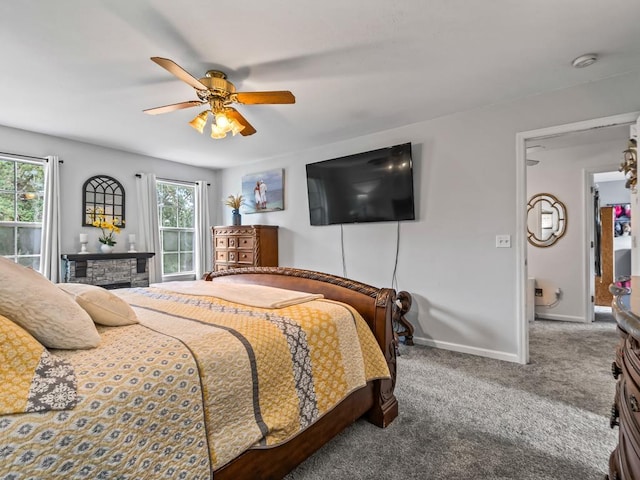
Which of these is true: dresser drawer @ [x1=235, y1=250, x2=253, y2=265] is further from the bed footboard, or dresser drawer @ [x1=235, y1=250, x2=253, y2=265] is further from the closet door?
the closet door

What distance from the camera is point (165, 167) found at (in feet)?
16.0

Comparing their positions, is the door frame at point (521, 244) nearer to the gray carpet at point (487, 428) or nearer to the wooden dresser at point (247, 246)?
the gray carpet at point (487, 428)

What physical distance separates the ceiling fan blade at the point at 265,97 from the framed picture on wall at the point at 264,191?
2.41 m

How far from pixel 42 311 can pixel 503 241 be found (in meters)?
3.25

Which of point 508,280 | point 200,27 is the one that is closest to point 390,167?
point 508,280

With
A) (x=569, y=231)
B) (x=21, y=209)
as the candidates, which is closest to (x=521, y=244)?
(x=569, y=231)

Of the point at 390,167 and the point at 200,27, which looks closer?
the point at 200,27

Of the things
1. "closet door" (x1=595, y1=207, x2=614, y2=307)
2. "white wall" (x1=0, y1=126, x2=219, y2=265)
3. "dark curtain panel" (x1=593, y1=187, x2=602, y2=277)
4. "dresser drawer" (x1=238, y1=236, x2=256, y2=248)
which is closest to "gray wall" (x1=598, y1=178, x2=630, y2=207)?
"closet door" (x1=595, y1=207, x2=614, y2=307)

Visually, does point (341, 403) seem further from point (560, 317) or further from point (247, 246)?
point (560, 317)

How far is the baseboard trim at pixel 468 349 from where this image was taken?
2920 mm

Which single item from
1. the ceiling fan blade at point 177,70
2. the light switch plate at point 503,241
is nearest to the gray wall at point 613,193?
the light switch plate at point 503,241

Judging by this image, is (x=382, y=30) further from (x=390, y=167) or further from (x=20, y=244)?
(x=20, y=244)

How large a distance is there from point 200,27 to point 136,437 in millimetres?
2071

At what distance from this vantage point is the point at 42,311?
103cm
